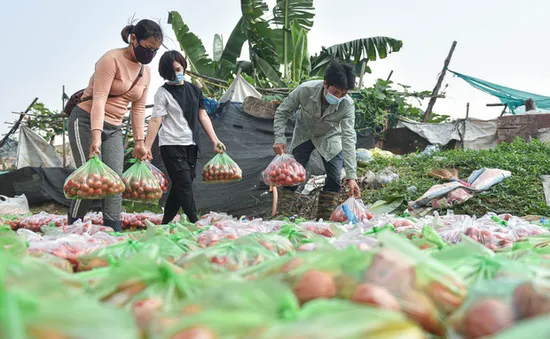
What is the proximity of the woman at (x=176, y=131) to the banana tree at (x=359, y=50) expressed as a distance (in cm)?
928

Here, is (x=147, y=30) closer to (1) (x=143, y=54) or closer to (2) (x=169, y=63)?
(1) (x=143, y=54)

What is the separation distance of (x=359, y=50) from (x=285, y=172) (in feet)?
30.9

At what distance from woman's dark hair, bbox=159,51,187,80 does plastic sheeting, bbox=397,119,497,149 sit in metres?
8.70

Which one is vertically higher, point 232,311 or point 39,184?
point 232,311

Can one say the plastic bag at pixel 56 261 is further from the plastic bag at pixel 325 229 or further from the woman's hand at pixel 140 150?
the woman's hand at pixel 140 150

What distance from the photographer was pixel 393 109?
1183 centimetres

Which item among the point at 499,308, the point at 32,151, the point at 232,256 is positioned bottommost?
the point at 32,151

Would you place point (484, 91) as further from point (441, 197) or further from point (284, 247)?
point (284, 247)

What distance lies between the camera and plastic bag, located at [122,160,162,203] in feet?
13.6

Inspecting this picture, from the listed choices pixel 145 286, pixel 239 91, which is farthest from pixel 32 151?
pixel 145 286

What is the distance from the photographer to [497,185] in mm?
6062

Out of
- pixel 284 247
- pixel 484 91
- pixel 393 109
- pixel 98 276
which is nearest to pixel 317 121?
pixel 284 247

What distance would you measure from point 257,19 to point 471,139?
5902 mm

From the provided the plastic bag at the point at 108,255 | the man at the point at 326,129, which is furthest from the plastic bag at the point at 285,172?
the plastic bag at the point at 108,255
